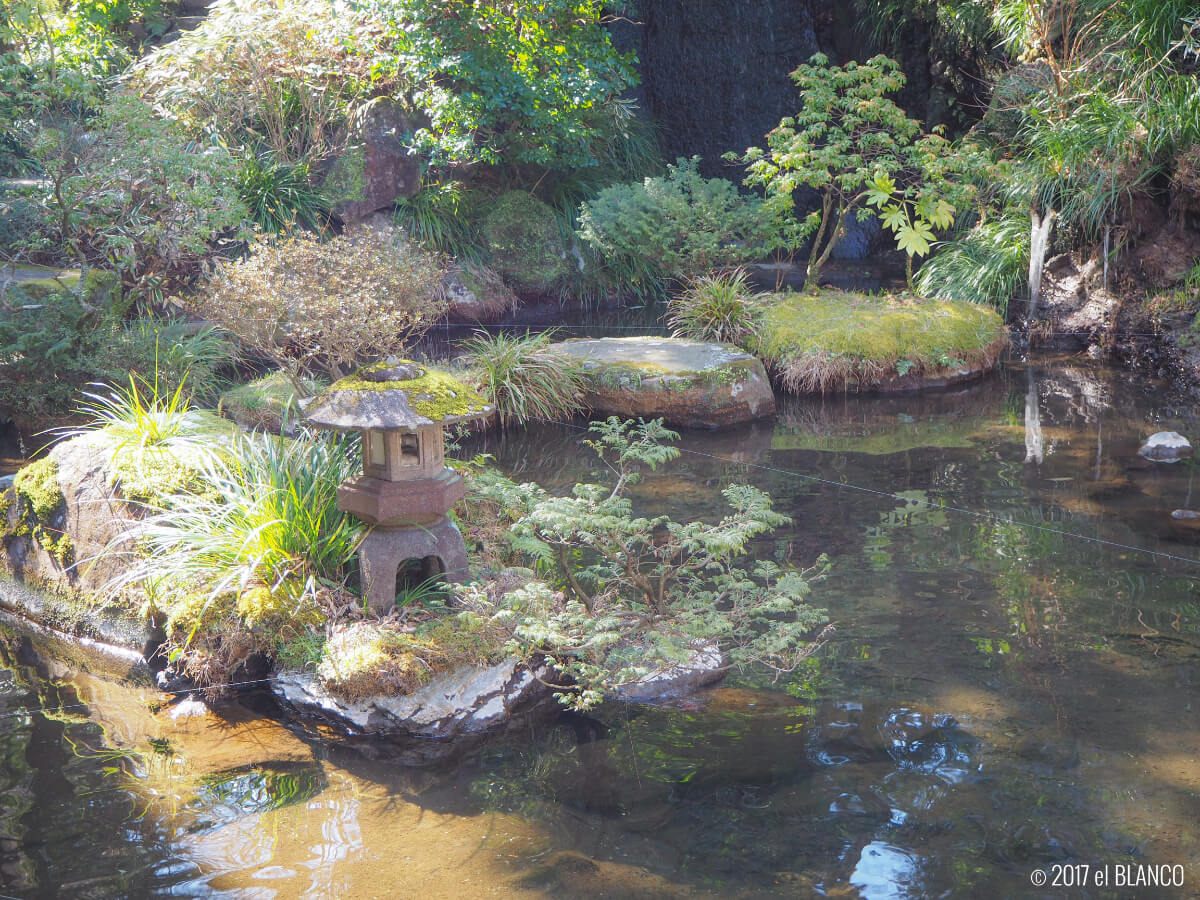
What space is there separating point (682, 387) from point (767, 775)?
520cm

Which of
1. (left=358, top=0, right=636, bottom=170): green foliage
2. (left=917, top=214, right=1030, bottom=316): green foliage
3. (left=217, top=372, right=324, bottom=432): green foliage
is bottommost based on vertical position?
(left=217, top=372, right=324, bottom=432): green foliage

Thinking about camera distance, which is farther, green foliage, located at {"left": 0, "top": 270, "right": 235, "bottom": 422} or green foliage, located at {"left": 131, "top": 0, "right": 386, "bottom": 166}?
green foliage, located at {"left": 131, "top": 0, "right": 386, "bottom": 166}

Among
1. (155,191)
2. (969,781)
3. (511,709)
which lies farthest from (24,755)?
(155,191)

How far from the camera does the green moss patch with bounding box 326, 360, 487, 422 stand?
4.38m

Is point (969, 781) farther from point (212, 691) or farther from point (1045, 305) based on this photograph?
point (1045, 305)

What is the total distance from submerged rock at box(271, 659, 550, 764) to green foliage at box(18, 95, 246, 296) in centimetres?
445

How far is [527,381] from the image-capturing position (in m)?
8.77

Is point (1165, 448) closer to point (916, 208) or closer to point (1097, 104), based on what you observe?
point (916, 208)

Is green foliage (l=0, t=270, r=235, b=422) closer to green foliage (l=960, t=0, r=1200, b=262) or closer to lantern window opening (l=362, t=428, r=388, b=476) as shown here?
lantern window opening (l=362, t=428, r=388, b=476)

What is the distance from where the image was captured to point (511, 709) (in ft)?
14.1

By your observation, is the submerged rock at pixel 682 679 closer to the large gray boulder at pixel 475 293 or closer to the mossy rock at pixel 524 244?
the large gray boulder at pixel 475 293

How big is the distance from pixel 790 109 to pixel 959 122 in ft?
7.47

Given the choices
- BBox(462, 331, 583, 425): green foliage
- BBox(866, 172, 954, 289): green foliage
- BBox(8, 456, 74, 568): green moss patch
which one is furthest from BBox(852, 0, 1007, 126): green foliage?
BBox(8, 456, 74, 568): green moss patch

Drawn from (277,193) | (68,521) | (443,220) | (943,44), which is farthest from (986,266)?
(68,521)
